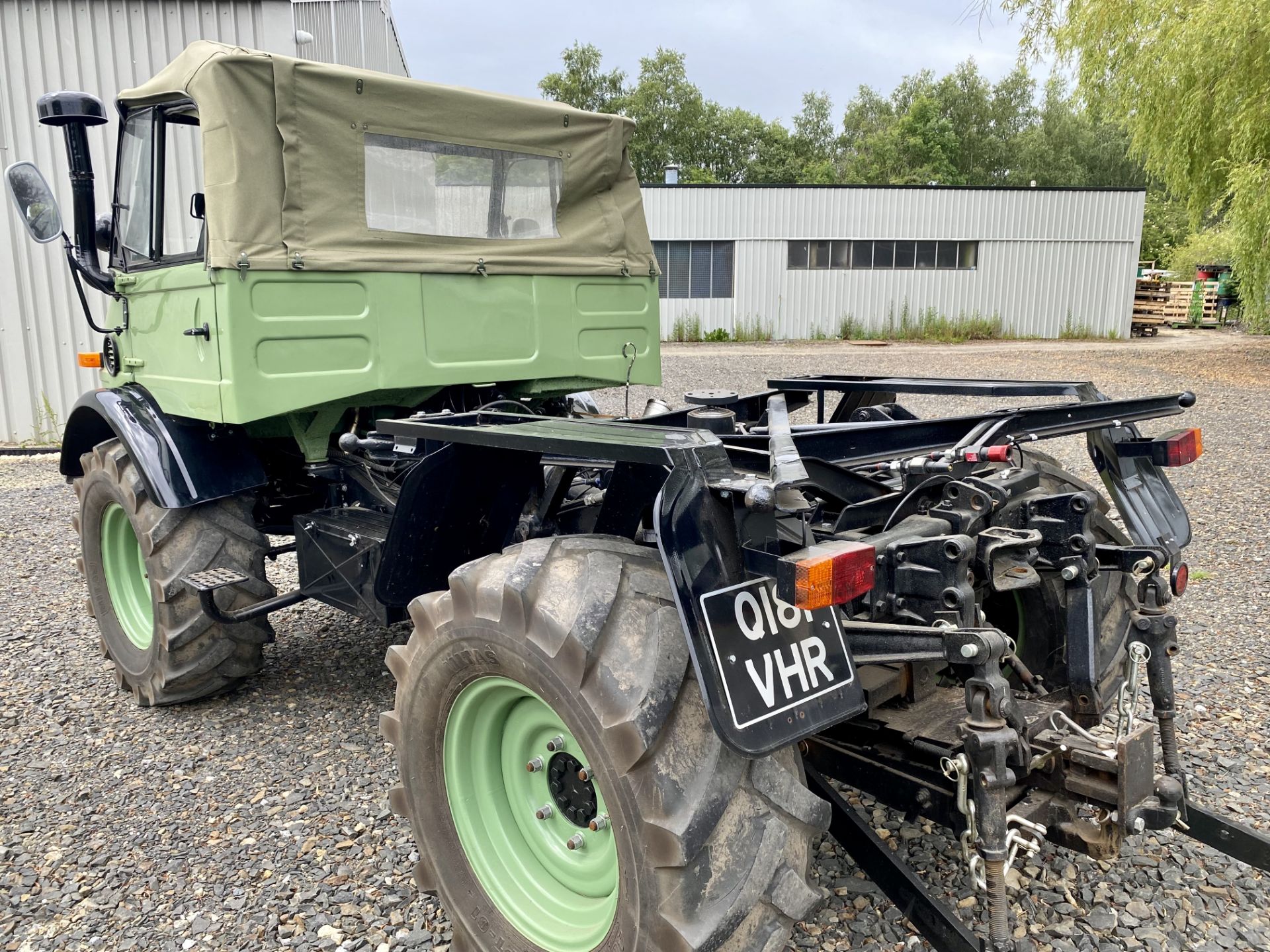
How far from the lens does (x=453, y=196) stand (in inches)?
160

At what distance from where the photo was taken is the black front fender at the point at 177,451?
3852 millimetres

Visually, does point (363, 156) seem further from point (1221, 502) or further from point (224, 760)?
point (1221, 502)

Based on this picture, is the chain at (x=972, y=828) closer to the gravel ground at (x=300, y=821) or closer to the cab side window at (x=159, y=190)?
the gravel ground at (x=300, y=821)

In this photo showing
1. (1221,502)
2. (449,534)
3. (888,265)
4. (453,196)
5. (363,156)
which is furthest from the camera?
(888,265)

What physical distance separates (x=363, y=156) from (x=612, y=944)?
299cm

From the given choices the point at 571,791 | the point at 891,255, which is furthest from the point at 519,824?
the point at 891,255

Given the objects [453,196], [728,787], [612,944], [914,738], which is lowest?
[612,944]

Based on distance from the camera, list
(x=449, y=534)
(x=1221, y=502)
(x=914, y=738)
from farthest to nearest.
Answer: (x=1221, y=502) → (x=449, y=534) → (x=914, y=738)

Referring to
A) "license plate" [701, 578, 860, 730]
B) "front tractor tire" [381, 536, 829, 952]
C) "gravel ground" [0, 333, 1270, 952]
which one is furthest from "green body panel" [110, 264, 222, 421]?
"license plate" [701, 578, 860, 730]

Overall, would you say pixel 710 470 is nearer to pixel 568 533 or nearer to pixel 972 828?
pixel 972 828

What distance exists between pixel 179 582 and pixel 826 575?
304 centimetres

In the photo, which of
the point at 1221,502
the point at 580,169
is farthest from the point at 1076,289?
the point at 580,169

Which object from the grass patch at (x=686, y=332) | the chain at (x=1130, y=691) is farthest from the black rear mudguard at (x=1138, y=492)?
the grass patch at (x=686, y=332)

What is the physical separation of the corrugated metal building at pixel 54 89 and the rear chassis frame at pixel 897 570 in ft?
27.8
